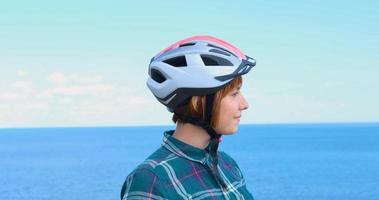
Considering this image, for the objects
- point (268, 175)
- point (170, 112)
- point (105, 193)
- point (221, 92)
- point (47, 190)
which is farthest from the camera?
point (268, 175)

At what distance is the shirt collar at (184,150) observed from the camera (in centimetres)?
359

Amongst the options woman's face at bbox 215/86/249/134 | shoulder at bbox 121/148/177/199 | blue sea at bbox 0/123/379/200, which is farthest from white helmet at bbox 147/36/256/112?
blue sea at bbox 0/123/379/200

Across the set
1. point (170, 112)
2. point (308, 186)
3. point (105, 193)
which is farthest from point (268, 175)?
point (170, 112)

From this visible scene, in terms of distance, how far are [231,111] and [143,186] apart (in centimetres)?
72

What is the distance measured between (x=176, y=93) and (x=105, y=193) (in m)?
79.9

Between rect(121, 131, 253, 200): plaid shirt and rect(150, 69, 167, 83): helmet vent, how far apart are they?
13.1 inches

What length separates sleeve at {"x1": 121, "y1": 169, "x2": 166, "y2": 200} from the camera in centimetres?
334

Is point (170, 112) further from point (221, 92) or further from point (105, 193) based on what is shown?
point (105, 193)

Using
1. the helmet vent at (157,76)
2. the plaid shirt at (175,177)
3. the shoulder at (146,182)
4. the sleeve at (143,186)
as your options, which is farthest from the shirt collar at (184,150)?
the helmet vent at (157,76)

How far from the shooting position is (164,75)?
3.74 meters

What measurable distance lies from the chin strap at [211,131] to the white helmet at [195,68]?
0.08 m

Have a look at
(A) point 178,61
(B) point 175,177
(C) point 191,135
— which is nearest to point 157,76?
(A) point 178,61

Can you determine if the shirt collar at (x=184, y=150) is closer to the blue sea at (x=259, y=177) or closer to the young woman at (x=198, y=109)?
the young woman at (x=198, y=109)

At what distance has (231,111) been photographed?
3.67m
